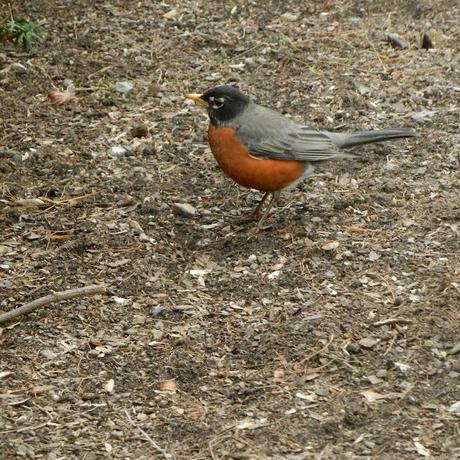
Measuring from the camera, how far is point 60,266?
17.7 feet

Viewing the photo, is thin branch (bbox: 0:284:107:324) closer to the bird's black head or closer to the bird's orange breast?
the bird's orange breast

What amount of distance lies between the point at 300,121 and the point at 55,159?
1644 millimetres

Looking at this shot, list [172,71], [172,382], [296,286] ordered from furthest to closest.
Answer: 1. [172,71]
2. [296,286]
3. [172,382]

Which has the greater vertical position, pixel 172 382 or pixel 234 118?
pixel 234 118

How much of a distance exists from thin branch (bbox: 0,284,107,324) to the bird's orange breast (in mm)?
1183

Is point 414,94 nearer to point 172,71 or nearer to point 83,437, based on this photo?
point 172,71

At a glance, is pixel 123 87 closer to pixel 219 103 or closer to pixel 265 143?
pixel 219 103

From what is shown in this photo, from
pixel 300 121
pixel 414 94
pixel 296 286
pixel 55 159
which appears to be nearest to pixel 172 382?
pixel 296 286

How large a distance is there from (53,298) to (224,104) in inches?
70.4

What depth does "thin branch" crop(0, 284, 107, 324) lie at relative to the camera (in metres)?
4.87

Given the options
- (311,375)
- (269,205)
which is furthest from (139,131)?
(311,375)

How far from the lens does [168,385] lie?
4.57m

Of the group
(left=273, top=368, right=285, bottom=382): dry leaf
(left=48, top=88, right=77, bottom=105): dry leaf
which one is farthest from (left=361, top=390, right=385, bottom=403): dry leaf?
(left=48, top=88, right=77, bottom=105): dry leaf

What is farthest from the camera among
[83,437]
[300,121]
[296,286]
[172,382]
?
[300,121]
